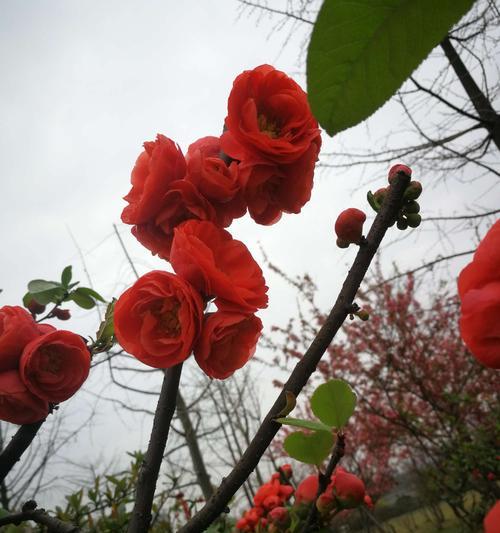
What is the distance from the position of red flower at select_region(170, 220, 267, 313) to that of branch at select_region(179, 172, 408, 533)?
0.30 ft

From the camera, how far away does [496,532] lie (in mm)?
268

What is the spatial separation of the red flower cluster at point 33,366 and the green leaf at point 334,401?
45cm

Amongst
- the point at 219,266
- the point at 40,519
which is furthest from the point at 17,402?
the point at 219,266

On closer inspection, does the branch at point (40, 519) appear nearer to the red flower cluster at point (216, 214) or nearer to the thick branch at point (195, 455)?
the red flower cluster at point (216, 214)

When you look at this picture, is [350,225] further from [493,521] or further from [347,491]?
[347,491]

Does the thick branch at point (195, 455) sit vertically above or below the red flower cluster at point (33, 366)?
above

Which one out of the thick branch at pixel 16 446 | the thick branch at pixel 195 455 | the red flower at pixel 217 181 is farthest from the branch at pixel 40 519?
the thick branch at pixel 195 455

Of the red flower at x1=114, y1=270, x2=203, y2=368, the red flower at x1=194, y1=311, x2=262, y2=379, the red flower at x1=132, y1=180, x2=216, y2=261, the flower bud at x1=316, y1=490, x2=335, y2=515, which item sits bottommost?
the flower bud at x1=316, y1=490, x2=335, y2=515

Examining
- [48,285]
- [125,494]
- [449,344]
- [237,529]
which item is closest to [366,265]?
[48,285]

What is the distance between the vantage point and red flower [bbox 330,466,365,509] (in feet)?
2.85

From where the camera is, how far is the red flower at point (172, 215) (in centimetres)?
58

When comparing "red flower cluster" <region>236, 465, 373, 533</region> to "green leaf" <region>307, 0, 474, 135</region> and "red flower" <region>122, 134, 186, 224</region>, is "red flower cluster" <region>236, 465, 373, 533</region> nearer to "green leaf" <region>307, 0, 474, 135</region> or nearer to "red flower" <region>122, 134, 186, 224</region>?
"red flower" <region>122, 134, 186, 224</region>

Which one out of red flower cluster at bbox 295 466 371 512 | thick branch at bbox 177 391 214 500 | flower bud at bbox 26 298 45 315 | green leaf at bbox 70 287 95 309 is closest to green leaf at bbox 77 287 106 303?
green leaf at bbox 70 287 95 309

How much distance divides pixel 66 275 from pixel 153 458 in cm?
89
